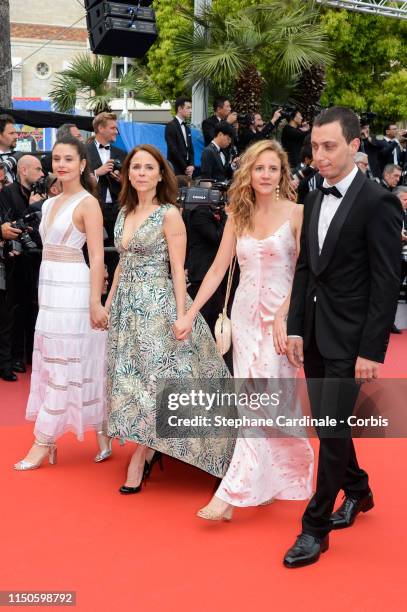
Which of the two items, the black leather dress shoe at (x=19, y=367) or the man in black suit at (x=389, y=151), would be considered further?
the man in black suit at (x=389, y=151)

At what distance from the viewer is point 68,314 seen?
15.8ft

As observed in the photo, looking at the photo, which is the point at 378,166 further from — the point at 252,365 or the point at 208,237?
the point at 252,365

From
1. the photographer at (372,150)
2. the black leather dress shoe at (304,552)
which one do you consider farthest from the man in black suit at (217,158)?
the black leather dress shoe at (304,552)

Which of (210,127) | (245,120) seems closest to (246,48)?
(245,120)

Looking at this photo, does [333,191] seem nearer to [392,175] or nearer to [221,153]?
[221,153]

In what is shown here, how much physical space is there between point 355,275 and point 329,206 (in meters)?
0.34

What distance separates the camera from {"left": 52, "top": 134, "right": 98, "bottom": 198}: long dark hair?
15.9 feet

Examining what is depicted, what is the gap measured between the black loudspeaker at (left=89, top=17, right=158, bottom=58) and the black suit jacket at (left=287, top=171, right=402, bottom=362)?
6575 millimetres

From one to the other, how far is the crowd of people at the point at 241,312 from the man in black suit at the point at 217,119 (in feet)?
20.9

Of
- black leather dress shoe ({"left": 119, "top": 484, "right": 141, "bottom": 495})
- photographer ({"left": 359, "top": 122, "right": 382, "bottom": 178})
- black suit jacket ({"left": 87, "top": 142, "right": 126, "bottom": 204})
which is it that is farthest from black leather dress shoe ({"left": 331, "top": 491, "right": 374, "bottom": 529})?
photographer ({"left": 359, "top": 122, "right": 382, "bottom": 178})

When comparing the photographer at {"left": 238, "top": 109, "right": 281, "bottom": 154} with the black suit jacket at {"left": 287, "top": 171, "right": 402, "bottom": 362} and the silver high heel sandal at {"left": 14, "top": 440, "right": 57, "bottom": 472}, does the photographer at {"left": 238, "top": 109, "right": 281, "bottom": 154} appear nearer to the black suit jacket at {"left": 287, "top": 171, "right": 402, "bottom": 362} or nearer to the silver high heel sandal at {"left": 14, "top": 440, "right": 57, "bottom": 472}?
the silver high heel sandal at {"left": 14, "top": 440, "right": 57, "bottom": 472}

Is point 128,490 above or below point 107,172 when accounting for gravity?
below

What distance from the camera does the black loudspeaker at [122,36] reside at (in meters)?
9.49

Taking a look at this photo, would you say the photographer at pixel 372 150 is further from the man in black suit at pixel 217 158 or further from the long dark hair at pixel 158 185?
the long dark hair at pixel 158 185
